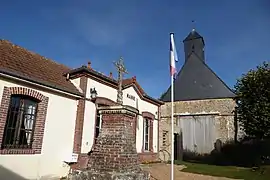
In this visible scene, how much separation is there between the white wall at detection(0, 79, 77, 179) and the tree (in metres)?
10.6

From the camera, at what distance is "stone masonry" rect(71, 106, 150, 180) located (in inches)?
198

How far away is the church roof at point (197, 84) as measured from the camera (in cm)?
1938

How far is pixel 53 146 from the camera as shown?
8.43m

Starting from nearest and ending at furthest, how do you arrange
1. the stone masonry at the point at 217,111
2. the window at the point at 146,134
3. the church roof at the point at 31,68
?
the church roof at the point at 31,68, the window at the point at 146,134, the stone masonry at the point at 217,111

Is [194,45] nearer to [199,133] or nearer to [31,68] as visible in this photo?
[199,133]

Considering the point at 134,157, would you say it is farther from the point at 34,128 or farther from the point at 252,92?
the point at 252,92

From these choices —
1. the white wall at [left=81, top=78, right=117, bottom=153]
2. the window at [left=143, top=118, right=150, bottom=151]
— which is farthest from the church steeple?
the white wall at [left=81, top=78, right=117, bottom=153]

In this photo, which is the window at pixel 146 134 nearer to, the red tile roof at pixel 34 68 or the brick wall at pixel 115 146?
the red tile roof at pixel 34 68

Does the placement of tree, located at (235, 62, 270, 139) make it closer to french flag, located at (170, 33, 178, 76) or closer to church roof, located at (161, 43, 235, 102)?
church roof, located at (161, 43, 235, 102)

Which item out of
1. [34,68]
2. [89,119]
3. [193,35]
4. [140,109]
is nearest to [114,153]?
[89,119]

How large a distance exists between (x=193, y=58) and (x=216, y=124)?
24.7 feet

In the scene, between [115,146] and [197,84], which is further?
[197,84]

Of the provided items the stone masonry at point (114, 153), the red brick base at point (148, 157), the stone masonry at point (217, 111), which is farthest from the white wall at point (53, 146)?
the stone masonry at point (217, 111)

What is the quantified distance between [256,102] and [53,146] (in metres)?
11.8
